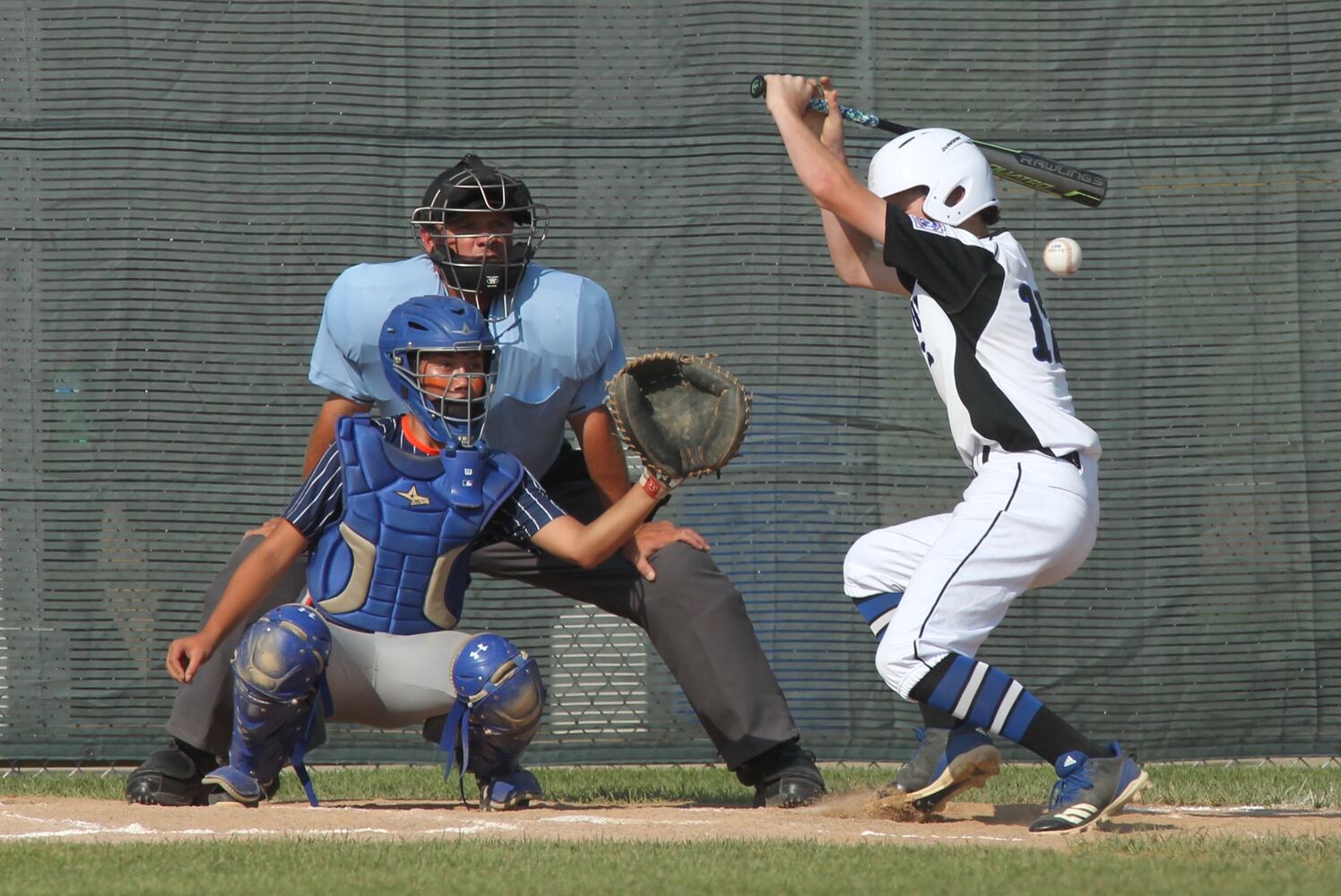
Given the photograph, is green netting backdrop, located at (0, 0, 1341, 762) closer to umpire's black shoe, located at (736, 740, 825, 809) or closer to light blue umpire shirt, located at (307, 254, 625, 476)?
light blue umpire shirt, located at (307, 254, 625, 476)

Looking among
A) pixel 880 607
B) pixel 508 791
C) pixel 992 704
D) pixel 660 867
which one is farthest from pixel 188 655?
pixel 992 704

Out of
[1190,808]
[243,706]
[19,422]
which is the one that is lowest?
[1190,808]

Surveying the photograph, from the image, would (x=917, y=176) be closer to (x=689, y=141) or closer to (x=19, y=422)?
(x=689, y=141)

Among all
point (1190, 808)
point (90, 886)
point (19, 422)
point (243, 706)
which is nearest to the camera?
point (90, 886)

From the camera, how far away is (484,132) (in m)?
6.30

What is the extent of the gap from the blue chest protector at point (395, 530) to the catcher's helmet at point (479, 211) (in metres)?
0.58

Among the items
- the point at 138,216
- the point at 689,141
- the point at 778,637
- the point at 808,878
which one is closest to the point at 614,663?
the point at 778,637

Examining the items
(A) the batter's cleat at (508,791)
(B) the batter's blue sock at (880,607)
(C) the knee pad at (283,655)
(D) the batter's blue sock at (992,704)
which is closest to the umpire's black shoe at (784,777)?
(B) the batter's blue sock at (880,607)

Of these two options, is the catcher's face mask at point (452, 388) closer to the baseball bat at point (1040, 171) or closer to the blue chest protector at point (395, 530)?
the blue chest protector at point (395, 530)

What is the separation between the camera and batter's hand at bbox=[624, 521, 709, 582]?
5.05 metres

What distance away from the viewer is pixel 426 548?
465 cm

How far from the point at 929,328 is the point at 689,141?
1.99 m

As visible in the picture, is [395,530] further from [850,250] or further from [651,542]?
[850,250]

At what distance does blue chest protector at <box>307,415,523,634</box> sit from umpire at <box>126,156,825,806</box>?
375 millimetres
